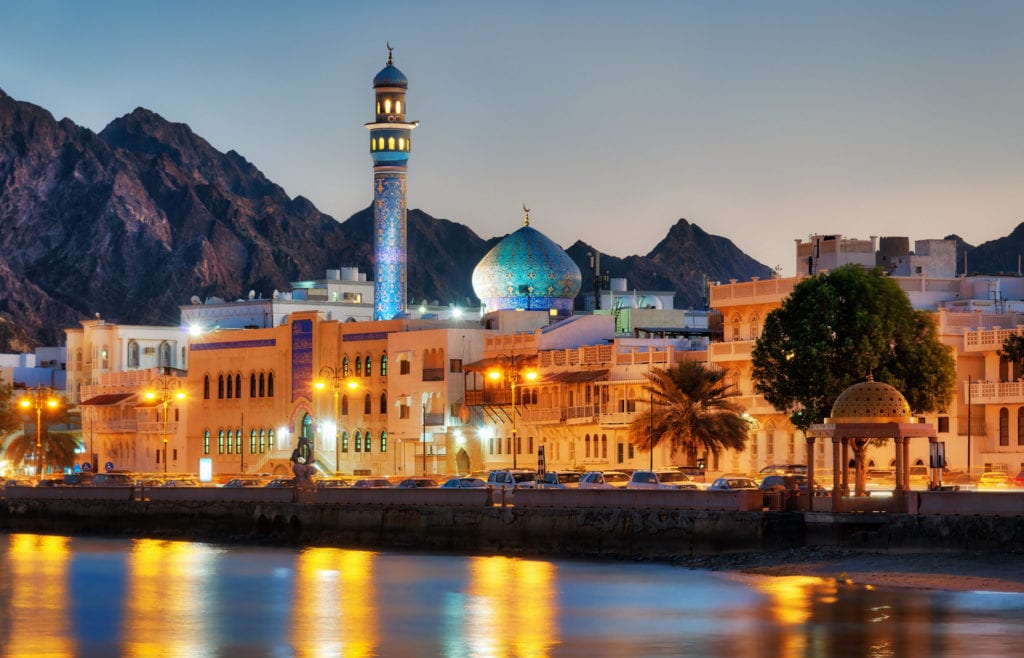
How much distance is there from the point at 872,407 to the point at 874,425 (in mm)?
517

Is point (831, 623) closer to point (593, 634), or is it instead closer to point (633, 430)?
point (593, 634)

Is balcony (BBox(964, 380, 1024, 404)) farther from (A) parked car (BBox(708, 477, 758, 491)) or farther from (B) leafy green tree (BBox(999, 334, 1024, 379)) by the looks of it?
(A) parked car (BBox(708, 477, 758, 491))

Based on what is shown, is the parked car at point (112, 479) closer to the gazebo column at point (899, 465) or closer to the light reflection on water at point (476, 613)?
the light reflection on water at point (476, 613)

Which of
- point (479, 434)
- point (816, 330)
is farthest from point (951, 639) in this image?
point (479, 434)

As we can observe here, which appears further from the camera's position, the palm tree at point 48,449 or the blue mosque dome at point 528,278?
the palm tree at point 48,449

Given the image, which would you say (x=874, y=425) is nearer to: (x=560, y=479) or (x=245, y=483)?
(x=560, y=479)

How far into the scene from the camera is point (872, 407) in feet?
192

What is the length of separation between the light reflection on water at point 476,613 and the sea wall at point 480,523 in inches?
62.4

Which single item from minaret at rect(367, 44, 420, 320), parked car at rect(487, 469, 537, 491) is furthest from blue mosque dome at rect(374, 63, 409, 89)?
parked car at rect(487, 469, 537, 491)

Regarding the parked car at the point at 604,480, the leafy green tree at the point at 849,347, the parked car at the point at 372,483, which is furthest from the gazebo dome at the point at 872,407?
the parked car at the point at 372,483

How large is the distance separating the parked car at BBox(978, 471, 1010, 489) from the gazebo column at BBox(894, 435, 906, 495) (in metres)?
A: 13.8

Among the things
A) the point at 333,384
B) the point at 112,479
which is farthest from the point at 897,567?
the point at 333,384

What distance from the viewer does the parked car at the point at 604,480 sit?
76.4 meters

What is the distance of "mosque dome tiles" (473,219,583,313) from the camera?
11469 cm
